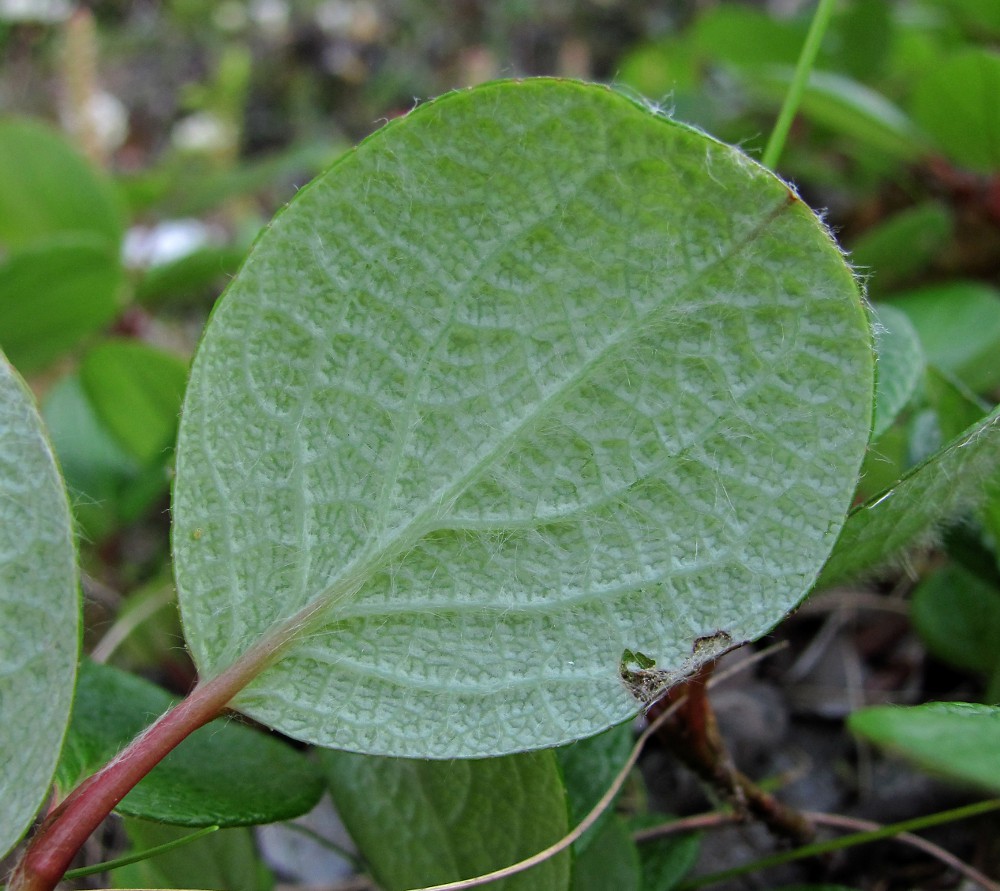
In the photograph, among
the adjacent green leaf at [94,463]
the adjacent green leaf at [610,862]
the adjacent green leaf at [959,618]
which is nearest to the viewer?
the adjacent green leaf at [610,862]

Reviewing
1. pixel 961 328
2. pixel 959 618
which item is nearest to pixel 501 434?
pixel 959 618

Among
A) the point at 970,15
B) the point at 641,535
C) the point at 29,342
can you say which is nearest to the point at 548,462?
the point at 641,535

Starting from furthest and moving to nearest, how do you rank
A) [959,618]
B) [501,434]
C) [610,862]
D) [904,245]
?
[904,245]
[959,618]
[610,862]
[501,434]

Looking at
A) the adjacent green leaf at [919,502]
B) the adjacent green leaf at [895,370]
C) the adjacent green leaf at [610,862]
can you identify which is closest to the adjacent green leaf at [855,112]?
the adjacent green leaf at [895,370]

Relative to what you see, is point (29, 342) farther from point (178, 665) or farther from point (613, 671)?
point (613, 671)

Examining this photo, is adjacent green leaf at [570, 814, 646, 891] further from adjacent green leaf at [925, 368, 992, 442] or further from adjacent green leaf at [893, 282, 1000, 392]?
adjacent green leaf at [893, 282, 1000, 392]

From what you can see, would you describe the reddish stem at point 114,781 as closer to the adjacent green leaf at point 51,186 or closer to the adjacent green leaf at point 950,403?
the adjacent green leaf at point 950,403

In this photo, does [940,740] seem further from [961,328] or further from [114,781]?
[961,328]
